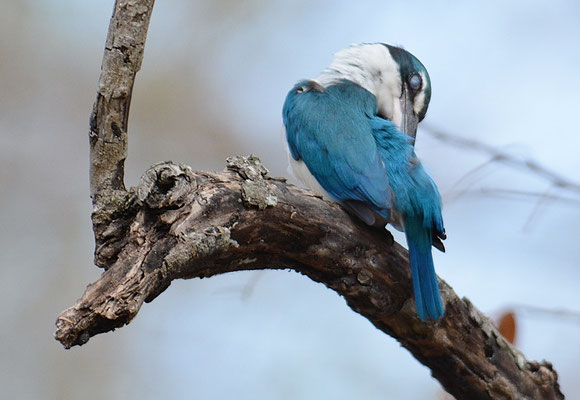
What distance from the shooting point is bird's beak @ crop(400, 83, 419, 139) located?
3596mm

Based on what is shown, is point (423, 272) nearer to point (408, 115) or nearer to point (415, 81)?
point (408, 115)

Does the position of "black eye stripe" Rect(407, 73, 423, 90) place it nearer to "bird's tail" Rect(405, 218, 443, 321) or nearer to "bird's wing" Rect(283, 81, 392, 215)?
"bird's wing" Rect(283, 81, 392, 215)

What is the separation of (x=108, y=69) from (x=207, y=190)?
418mm

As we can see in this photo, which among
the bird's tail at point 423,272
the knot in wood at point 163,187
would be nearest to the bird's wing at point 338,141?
the bird's tail at point 423,272

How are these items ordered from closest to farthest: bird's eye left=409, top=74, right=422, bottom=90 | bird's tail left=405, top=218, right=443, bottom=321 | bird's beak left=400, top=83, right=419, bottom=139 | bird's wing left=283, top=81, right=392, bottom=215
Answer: bird's tail left=405, top=218, right=443, bottom=321
bird's wing left=283, top=81, right=392, bottom=215
bird's beak left=400, top=83, right=419, bottom=139
bird's eye left=409, top=74, right=422, bottom=90

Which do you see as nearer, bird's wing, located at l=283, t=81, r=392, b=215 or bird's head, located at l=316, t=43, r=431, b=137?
bird's wing, located at l=283, t=81, r=392, b=215

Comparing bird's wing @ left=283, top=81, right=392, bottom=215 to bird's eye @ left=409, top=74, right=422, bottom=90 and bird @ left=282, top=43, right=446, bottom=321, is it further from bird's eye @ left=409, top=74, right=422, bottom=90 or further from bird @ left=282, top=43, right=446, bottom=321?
bird's eye @ left=409, top=74, right=422, bottom=90

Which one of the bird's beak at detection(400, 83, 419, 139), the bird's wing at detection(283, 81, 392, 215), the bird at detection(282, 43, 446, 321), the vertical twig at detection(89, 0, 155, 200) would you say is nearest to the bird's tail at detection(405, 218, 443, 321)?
the bird at detection(282, 43, 446, 321)

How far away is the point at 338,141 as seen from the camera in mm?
2984

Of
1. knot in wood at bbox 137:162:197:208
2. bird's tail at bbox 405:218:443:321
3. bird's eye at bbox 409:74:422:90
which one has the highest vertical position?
bird's eye at bbox 409:74:422:90

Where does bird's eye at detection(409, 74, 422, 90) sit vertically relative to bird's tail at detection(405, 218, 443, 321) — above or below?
above

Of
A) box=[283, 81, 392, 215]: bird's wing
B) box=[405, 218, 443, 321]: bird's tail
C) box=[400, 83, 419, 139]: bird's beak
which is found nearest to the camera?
box=[405, 218, 443, 321]: bird's tail

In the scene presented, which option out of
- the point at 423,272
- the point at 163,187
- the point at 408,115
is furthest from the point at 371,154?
the point at 163,187

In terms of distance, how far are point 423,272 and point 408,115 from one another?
121 cm
